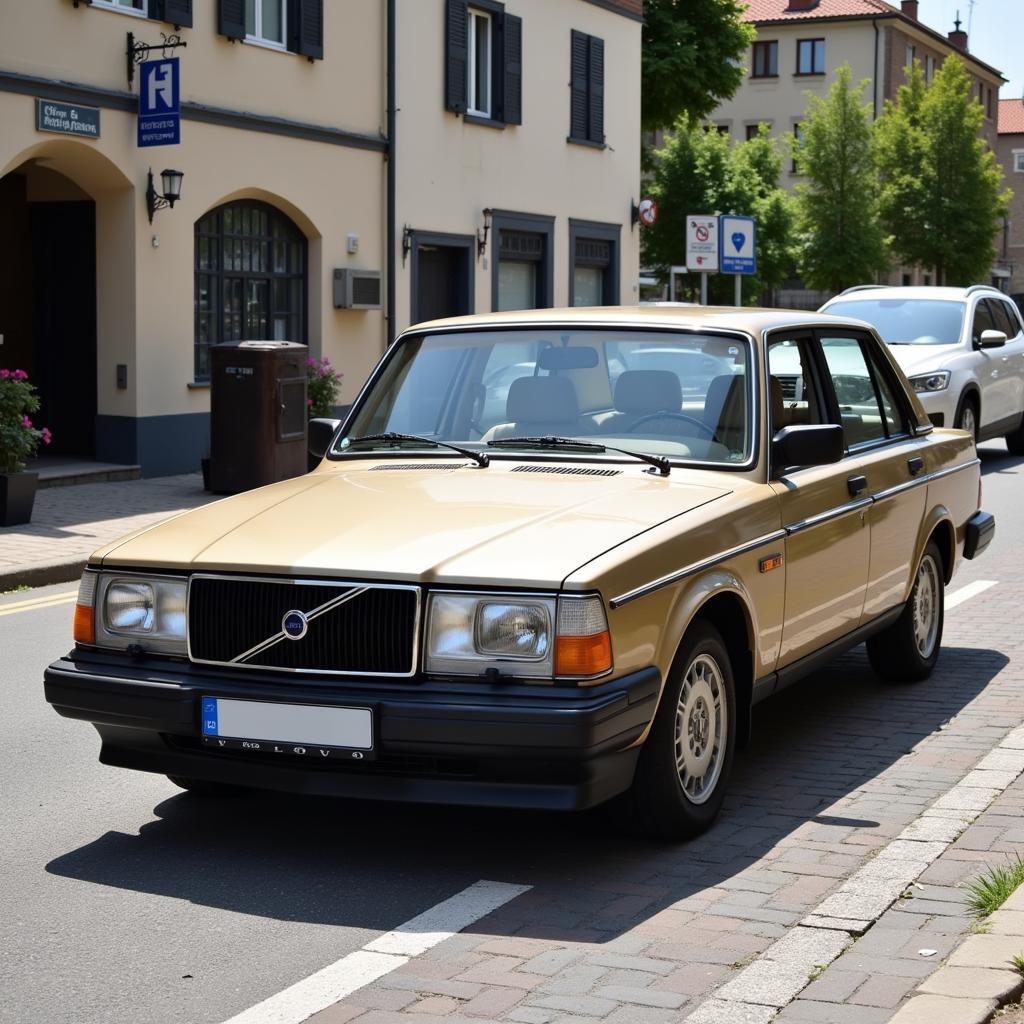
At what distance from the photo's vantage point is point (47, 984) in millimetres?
4277

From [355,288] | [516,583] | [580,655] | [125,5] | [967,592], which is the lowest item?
[967,592]

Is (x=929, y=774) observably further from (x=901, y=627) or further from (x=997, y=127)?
(x=997, y=127)

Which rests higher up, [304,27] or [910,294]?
[304,27]

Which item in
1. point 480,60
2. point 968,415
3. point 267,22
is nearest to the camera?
point 968,415

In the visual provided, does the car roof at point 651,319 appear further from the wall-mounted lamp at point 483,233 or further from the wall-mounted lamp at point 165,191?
the wall-mounted lamp at point 483,233

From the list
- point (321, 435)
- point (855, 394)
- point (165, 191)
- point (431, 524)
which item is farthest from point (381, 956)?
point (165, 191)

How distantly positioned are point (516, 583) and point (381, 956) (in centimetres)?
105

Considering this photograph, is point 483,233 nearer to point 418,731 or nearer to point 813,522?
point 813,522

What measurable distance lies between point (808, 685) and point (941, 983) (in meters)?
4.08

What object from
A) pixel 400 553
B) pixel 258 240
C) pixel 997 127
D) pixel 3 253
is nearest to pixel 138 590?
pixel 400 553

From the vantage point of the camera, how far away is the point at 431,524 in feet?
17.4

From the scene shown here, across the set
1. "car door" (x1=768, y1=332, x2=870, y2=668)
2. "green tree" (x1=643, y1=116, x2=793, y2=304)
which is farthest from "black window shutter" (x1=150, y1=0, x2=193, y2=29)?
"green tree" (x1=643, y1=116, x2=793, y2=304)

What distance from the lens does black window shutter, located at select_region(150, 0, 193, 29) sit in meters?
18.3

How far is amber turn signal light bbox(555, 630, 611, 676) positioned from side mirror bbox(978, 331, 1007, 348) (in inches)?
570
